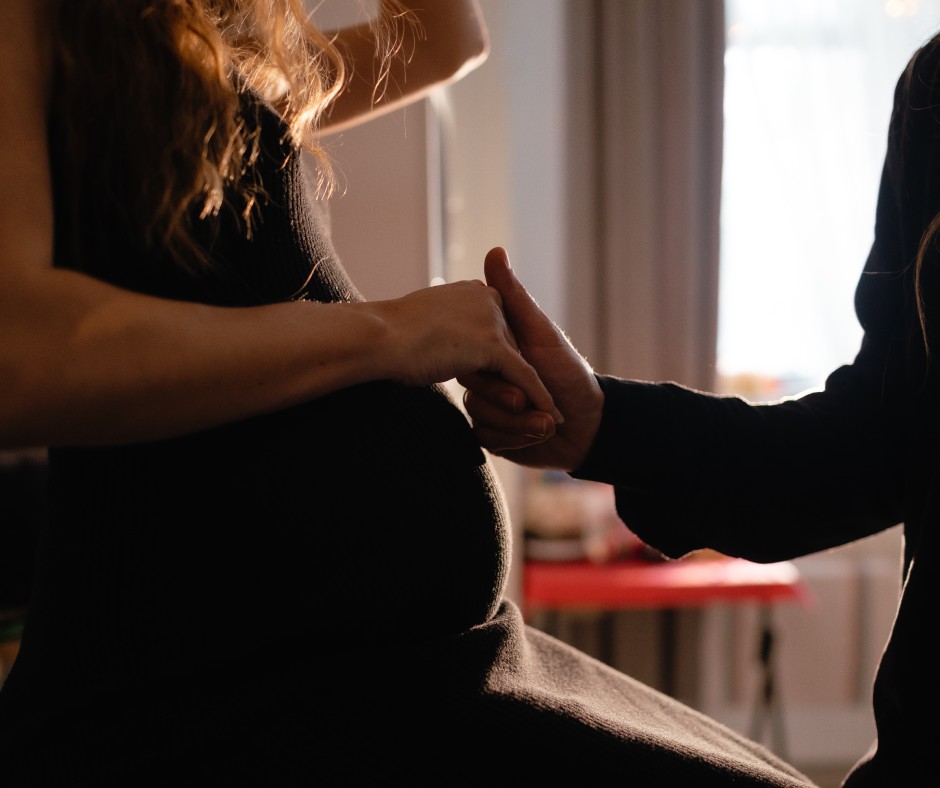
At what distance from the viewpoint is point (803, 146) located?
2.56 meters

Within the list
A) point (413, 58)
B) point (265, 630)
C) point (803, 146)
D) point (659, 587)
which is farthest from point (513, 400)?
point (803, 146)

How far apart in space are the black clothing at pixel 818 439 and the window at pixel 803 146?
72.2 inches

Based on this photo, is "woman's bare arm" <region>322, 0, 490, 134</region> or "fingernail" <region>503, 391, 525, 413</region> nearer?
"fingernail" <region>503, 391, 525, 413</region>

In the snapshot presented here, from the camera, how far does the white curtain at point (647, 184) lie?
2346mm

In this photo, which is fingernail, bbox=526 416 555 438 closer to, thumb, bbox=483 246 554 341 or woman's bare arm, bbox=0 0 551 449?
thumb, bbox=483 246 554 341

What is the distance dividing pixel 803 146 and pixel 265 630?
261cm

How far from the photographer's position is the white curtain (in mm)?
2346

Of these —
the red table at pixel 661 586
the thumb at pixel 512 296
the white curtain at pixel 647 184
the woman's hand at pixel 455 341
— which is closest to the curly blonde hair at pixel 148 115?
the woman's hand at pixel 455 341

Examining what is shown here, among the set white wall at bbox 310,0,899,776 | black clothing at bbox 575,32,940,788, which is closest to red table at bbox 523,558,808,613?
white wall at bbox 310,0,899,776

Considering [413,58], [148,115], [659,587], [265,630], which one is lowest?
[659,587]

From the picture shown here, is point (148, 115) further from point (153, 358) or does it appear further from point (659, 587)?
point (659, 587)

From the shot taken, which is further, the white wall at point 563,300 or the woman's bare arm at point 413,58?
the white wall at point 563,300

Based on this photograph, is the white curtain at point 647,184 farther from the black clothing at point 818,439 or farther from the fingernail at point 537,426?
the fingernail at point 537,426

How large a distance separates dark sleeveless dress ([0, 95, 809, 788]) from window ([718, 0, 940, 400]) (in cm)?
217
